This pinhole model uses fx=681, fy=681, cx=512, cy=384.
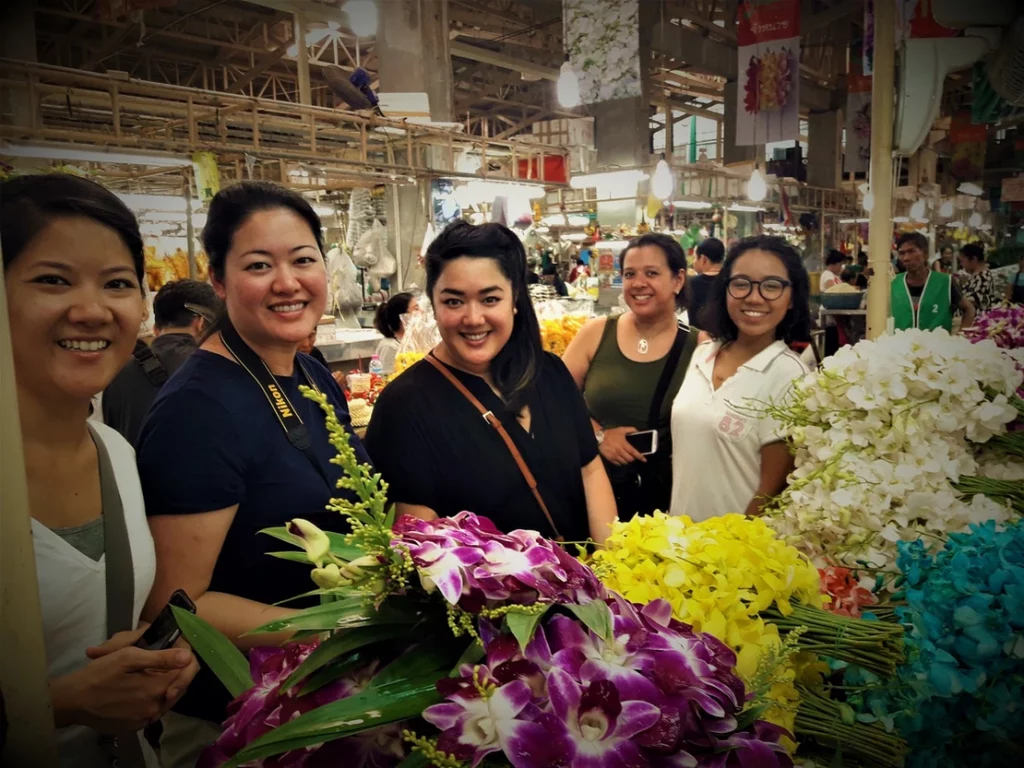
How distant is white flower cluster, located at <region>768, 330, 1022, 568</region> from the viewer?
1.30 meters

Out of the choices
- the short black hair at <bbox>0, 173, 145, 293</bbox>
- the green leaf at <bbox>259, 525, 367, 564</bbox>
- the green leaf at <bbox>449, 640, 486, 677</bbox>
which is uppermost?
the short black hair at <bbox>0, 173, 145, 293</bbox>

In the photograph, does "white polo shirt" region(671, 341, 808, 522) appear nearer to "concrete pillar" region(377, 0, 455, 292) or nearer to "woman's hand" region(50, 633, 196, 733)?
"woman's hand" region(50, 633, 196, 733)

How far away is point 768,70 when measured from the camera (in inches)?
231

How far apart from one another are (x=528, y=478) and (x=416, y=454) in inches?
11.6

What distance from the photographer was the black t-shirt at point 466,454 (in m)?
1.66

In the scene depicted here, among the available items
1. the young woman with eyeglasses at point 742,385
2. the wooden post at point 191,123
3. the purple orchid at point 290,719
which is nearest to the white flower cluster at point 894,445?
the young woman with eyeglasses at point 742,385

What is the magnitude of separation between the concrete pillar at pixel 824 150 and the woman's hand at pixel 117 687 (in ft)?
50.1

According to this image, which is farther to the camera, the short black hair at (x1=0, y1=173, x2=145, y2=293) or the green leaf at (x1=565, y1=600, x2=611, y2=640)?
the short black hair at (x1=0, y1=173, x2=145, y2=293)

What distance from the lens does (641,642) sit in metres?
0.77

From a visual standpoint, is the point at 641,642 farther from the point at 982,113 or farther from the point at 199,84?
the point at 199,84

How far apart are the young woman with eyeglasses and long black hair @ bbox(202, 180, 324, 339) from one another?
1338 millimetres

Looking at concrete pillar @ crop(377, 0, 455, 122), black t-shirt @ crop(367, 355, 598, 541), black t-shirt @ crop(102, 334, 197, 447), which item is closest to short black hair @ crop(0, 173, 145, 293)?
black t-shirt @ crop(367, 355, 598, 541)

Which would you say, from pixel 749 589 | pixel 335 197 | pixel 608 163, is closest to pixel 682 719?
pixel 749 589

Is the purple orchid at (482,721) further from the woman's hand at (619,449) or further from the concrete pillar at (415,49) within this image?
the concrete pillar at (415,49)
